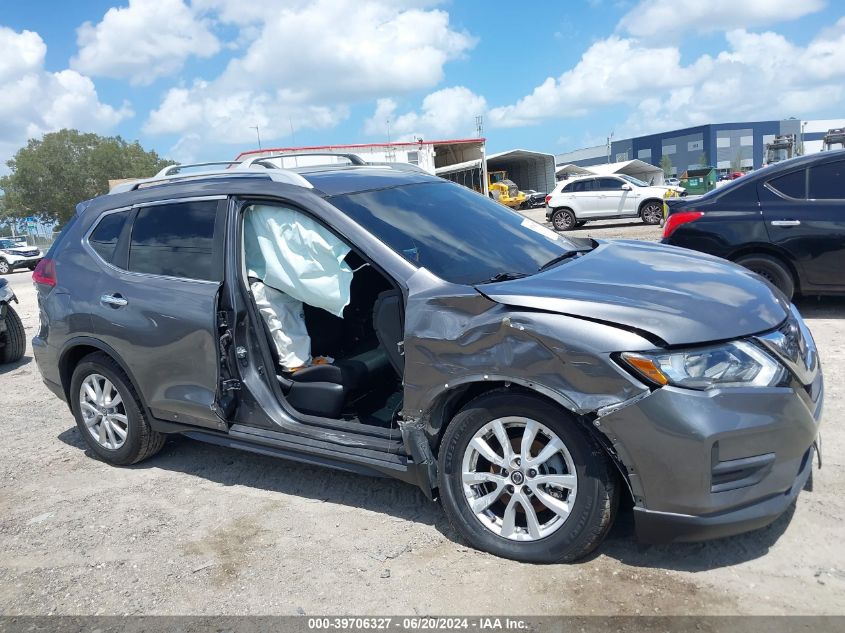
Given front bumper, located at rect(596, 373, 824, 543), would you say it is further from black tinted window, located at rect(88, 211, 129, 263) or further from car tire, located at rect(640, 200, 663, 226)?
car tire, located at rect(640, 200, 663, 226)

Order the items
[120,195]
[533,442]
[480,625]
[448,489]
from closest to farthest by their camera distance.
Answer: [480,625] < [533,442] < [448,489] < [120,195]

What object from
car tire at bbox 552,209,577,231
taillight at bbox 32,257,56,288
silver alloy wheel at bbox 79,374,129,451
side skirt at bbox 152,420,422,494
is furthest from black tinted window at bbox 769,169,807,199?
car tire at bbox 552,209,577,231

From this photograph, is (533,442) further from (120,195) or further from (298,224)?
(120,195)

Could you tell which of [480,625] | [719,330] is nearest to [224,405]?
[480,625]

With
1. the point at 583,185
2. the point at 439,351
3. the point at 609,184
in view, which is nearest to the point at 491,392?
the point at 439,351

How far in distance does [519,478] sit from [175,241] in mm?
2574

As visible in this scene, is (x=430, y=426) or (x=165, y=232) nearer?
(x=430, y=426)

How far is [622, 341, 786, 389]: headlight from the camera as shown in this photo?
2723 mm

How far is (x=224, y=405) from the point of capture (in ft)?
13.3

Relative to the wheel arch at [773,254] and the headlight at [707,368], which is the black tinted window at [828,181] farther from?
the headlight at [707,368]

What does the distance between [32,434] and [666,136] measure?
11731 cm

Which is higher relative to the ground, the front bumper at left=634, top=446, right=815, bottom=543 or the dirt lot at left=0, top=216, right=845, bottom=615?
the front bumper at left=634, top=446, right=815, bottom=543

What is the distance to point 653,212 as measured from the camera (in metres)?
22.2

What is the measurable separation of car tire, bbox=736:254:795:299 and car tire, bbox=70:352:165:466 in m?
5.75
